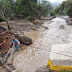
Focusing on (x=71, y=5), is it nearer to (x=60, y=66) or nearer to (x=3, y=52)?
(x=3, y=52)

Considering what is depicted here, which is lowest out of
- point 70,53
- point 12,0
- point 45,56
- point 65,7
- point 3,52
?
point 45,56

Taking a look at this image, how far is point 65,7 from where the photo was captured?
29625 mm

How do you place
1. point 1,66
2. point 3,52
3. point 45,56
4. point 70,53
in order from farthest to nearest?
point 45,56 → point 3,52 → point 1,66 → point 70,53

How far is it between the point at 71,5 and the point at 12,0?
17.1 metres

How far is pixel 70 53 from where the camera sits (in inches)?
213

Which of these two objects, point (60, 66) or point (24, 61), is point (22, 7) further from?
point (60, 66)

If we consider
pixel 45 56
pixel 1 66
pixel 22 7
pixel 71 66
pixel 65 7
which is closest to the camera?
pixel 71 66

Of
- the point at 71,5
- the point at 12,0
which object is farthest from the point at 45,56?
the point at 12,0

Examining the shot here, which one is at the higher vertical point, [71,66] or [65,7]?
[65,7]

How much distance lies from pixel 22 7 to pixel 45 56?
21.3m

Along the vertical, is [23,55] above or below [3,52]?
below

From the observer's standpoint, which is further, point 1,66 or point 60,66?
point 1,66

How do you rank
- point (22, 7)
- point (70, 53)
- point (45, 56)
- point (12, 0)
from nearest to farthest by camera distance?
point (70, 53)
point (45, 56)
point (22, 7)
point (12, 0)

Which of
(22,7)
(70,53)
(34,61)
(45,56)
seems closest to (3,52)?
(34,61)
